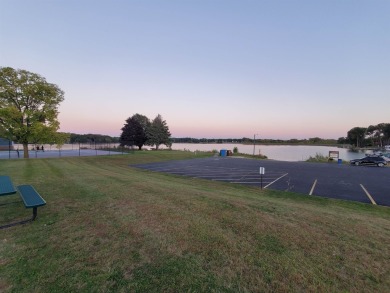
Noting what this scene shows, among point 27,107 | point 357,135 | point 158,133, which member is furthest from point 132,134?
point 357,135

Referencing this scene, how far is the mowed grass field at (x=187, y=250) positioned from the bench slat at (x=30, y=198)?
42 centimetres

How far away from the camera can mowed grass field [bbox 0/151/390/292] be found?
8.45 feet

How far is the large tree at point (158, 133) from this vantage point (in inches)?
2160

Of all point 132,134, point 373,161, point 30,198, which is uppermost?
point 132,134

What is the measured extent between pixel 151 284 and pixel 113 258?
34.0 inches

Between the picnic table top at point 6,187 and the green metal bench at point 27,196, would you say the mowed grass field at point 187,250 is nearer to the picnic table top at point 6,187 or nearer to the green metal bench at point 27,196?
the green metal bench at point 27,196

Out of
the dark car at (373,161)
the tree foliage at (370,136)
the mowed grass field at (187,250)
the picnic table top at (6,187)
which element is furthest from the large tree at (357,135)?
the picnic table top at (6,187)

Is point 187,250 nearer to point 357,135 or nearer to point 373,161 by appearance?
point 373,161

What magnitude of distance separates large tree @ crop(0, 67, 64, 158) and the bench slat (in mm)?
18957

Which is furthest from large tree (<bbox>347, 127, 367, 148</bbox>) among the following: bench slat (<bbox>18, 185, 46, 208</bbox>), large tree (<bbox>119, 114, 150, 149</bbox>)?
bench slat (<bbox>18, 185, 46, 208</bbox>)

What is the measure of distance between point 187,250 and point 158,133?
5385 centimetres

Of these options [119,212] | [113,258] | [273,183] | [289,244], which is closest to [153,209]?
[119,212]

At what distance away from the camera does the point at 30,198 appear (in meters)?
4.70

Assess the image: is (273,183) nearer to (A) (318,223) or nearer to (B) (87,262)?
(A) (318,223)
